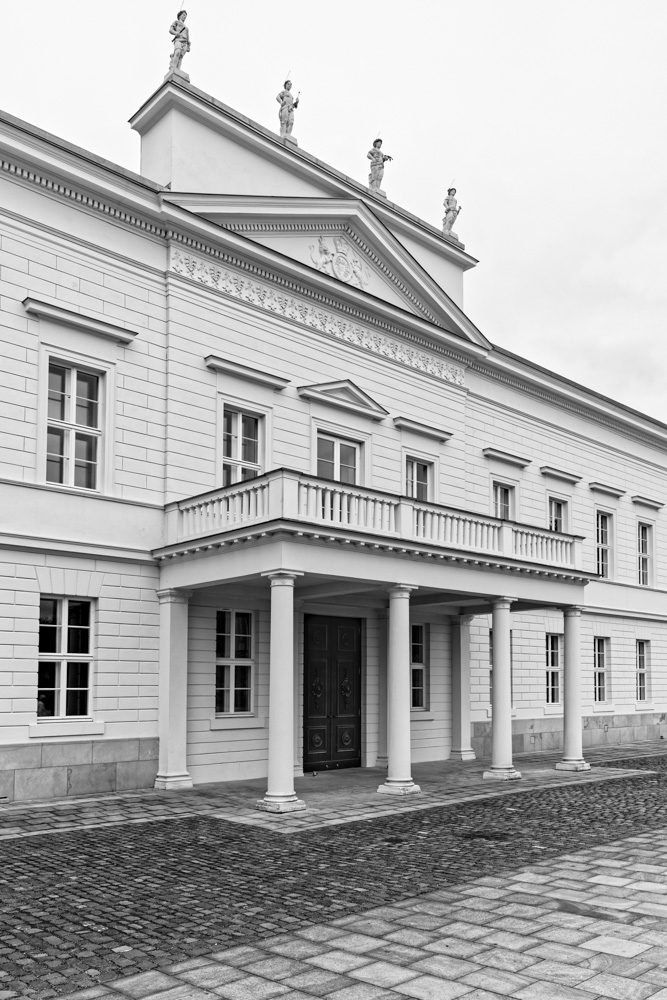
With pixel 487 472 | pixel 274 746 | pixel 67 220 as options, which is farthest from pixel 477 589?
pixel 67 220

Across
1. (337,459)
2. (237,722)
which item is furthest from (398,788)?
(337,459)

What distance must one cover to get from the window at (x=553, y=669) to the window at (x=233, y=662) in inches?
414

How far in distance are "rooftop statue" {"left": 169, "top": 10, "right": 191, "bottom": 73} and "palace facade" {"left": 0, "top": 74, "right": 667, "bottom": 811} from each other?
1.69 ft

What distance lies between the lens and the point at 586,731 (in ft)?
85.6

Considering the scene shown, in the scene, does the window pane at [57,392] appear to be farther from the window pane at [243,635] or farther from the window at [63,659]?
the window pane at [243,635]

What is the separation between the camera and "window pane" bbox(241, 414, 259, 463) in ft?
57.4

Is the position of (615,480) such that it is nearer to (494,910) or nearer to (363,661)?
(363,661)

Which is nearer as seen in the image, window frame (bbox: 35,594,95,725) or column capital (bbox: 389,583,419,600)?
window frame (bbox: 35,594,95,725)

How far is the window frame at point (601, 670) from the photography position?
27.0 m

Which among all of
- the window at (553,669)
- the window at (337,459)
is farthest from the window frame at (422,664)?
the window at (553,669)

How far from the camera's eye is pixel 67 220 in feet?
49.5

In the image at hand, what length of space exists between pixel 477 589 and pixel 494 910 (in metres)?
9.39

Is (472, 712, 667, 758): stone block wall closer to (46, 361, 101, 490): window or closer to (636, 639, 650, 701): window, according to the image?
(636, 639, 650, 701): window

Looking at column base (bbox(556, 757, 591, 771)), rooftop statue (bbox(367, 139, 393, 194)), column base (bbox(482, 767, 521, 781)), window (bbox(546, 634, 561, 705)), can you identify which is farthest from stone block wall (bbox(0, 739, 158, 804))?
rooftop statue (bbox(367, 139, 393, 194))
